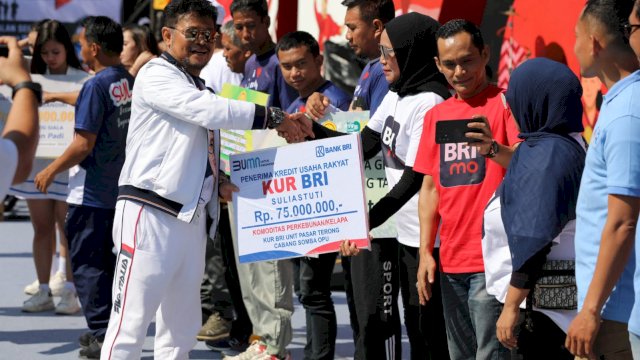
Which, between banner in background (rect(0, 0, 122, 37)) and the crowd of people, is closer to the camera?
the crowd of people

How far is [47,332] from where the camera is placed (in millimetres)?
7672

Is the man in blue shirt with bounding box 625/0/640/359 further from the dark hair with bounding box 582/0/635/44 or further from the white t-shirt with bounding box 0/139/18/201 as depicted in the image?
the white t-shirt with bounding box 0/139/18/201

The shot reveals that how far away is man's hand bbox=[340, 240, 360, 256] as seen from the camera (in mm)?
4727

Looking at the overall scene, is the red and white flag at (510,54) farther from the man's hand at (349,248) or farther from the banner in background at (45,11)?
the banner in background at (45,11)

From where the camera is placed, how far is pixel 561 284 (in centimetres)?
355

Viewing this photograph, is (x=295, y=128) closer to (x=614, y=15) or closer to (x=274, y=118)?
(x=274, y=118)

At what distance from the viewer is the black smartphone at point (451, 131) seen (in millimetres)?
4066

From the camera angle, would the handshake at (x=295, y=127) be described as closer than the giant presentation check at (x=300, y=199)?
No

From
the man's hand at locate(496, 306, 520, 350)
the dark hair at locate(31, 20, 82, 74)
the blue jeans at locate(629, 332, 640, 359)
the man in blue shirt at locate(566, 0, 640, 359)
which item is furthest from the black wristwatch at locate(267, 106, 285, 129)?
the dark hair at locate(31, 20, 82, 74)

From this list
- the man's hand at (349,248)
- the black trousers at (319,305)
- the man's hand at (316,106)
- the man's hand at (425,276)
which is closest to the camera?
the man's hand at (425,276)

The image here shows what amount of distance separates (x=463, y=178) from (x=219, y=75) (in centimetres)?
355

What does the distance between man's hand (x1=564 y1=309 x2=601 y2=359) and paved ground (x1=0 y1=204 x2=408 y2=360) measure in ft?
12.8

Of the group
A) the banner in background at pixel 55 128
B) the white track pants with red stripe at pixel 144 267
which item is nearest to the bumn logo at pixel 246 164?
the white track pants with red stripe at pixel 144 267

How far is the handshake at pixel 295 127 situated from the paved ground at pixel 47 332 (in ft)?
7.77
